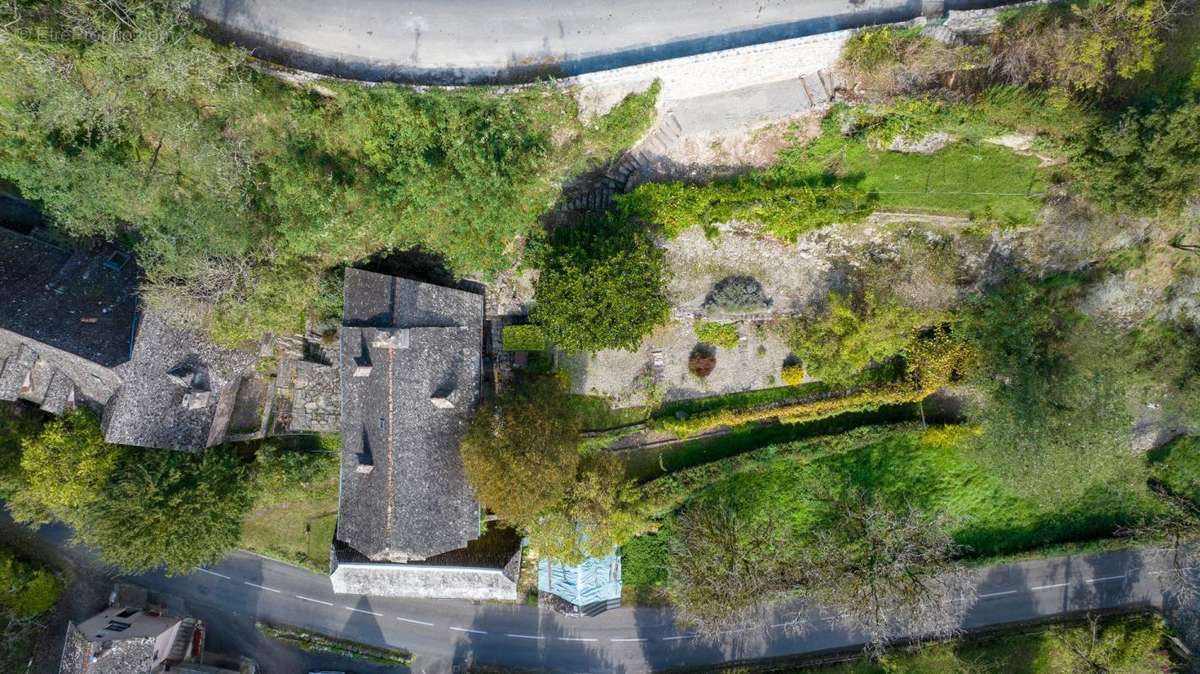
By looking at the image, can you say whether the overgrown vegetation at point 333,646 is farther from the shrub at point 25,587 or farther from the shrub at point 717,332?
the shrub at point 717,332

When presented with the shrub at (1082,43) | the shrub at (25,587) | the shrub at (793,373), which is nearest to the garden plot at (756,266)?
the shrub at (793,373)

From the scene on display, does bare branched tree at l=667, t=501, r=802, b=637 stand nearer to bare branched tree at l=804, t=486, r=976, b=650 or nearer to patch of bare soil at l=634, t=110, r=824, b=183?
bare branched tree at l=804, t=486, r=976, b=650

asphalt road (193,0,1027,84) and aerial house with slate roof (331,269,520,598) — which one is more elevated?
asphalt road (193,0,1027,84)

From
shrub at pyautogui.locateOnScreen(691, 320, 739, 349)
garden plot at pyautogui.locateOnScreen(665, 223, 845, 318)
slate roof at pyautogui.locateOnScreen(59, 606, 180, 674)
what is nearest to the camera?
garden plot at pyautogui.locateOnScreen(665, 223, 845, 318)

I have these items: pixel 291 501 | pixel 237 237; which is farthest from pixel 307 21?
pixel 291 501

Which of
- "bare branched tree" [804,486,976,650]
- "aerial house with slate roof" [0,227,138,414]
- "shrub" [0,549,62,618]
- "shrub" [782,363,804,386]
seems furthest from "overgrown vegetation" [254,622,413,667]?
"shrub" [782,363,804,386]

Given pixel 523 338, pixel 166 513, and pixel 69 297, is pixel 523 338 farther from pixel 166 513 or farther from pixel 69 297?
pixel 69 297

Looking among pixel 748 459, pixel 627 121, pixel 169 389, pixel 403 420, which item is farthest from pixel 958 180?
pixel 169 389
